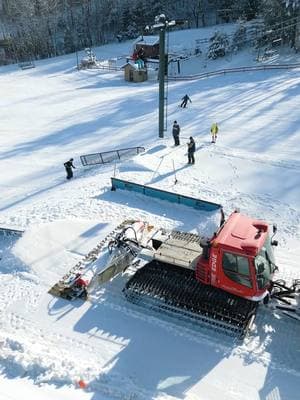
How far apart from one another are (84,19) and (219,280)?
68204 mm

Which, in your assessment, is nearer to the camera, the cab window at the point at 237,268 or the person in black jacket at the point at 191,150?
the cab window at the point at 237,268

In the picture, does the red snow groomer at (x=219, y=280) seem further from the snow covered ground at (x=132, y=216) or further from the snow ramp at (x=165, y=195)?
the snow ramp at (x=165, y=195)

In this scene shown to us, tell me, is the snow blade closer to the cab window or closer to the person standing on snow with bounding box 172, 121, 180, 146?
the cab window

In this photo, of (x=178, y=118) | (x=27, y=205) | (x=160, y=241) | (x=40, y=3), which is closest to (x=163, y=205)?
(x=160, y=241)

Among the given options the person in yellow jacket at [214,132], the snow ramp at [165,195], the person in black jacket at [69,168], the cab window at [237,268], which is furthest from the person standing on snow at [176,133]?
the cab window at [237,268]

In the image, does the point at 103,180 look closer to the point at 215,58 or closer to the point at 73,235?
the point at 73,235

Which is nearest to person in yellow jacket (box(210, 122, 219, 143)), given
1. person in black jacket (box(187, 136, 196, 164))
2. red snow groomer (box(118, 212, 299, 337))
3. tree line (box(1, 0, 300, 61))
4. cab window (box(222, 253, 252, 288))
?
person in black jacket (box(187, 136, 196, 164))

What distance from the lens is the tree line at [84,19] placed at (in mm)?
63531

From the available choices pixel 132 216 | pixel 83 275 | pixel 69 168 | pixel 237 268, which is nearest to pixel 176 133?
pixel 69 168

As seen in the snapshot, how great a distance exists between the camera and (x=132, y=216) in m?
14.4

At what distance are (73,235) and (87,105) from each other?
66.4 feet

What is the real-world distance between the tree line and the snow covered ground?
35910 millimetres

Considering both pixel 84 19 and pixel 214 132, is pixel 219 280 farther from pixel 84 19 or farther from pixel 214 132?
pixel 84 19

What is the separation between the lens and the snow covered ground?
8.77m
